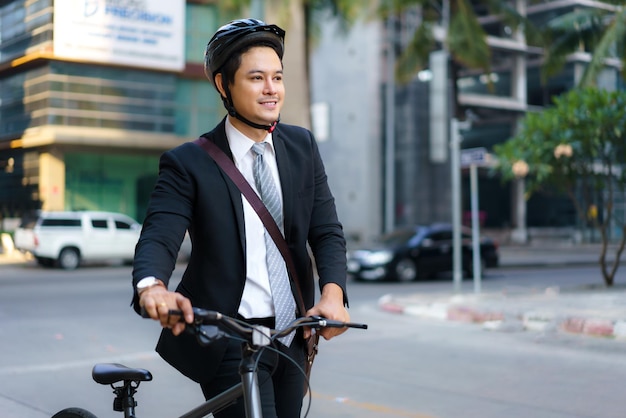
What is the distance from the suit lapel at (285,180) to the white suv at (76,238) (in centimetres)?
2014

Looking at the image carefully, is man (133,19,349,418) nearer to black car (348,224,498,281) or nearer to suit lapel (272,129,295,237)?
suit lapel (272,129,295,237)

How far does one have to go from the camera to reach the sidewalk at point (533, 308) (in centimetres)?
1026

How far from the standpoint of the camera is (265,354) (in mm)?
2574

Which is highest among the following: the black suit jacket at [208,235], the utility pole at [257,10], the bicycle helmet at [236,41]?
the utility pole at [257,10]

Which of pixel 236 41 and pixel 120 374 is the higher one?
pixel 236 41

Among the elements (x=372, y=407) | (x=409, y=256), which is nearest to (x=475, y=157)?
(x=409, y=256)

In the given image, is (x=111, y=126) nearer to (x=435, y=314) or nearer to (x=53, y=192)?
(x=53, y=192)

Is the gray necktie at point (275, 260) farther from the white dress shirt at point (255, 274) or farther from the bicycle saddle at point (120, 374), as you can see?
the bicycle saddle at point (120, 374)

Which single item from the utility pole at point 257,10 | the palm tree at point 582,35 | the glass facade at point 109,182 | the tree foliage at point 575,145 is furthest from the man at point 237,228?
the glass facade at point 109,182

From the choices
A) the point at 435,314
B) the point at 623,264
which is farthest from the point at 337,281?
the point at 623,264

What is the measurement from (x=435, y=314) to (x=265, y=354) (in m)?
9.81

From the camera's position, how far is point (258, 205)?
261 cm

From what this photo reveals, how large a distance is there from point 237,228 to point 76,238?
20664 mm

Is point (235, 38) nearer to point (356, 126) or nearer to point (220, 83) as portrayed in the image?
point (220, 83)
